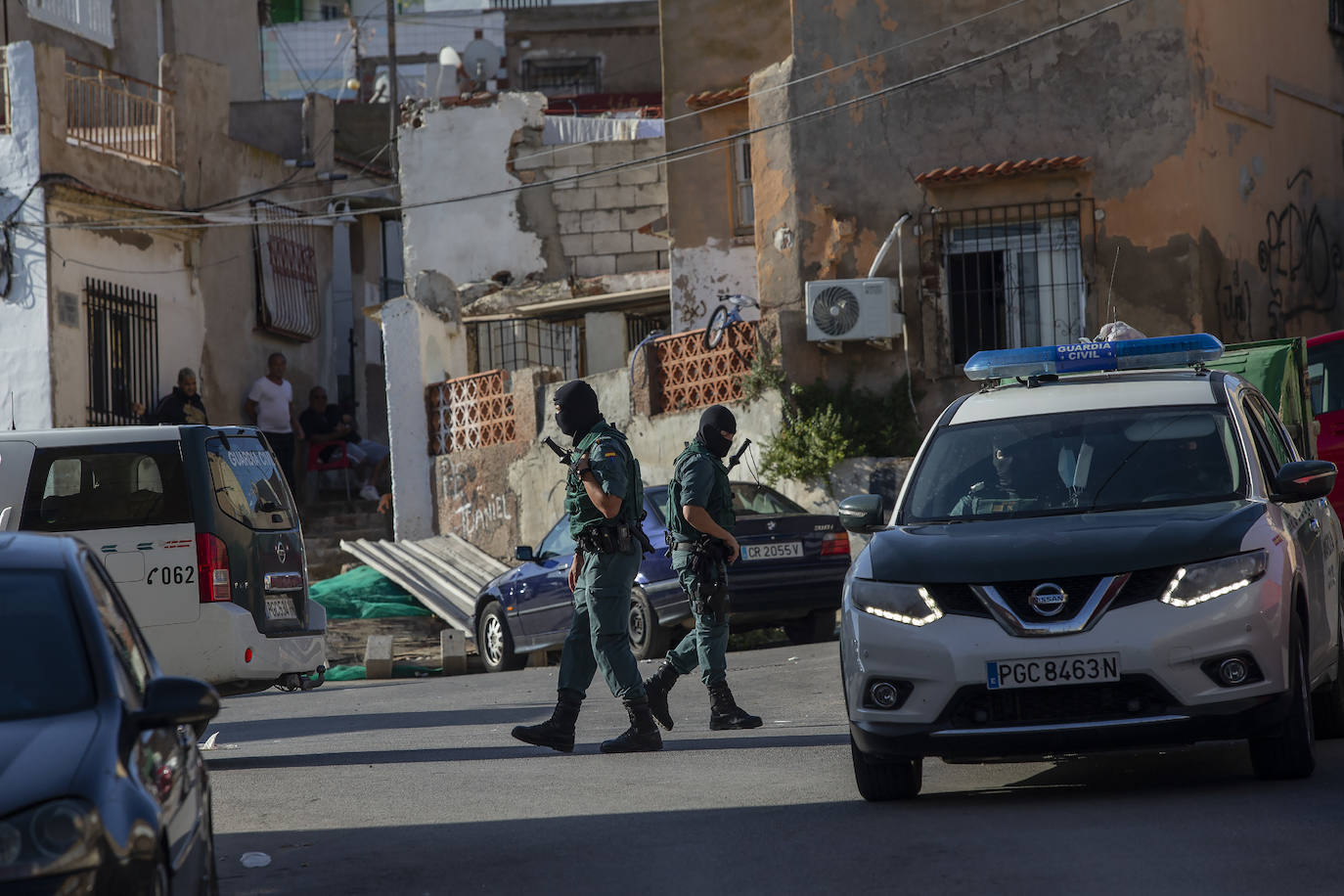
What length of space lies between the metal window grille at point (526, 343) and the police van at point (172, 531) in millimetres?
16560

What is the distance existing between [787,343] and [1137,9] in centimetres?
494

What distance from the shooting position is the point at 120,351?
25.5m

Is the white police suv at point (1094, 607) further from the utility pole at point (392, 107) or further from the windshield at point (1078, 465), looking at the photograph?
the utility pole at point (392, 107)

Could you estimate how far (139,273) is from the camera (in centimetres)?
2606

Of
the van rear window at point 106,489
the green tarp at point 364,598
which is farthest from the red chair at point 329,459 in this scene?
the van rear window at point 106,489

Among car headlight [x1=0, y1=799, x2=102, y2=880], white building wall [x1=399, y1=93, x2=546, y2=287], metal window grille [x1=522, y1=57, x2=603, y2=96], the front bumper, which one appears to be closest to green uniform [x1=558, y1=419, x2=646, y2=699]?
the front bumper

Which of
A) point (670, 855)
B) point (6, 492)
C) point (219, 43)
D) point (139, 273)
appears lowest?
point (670, 855)

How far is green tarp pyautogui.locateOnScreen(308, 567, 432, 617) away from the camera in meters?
21.3

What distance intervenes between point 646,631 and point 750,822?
27.0ft

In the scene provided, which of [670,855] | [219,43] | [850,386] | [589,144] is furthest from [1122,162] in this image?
[219,43]

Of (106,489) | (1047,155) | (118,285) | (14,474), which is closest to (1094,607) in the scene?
(106,489)

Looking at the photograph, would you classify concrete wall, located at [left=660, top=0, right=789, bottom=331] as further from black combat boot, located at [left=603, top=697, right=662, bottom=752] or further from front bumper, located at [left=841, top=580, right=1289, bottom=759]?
front bumper, located at [left=841, top=580, right=1289, bottom=759]

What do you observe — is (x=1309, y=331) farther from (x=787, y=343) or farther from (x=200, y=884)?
(x=200, y=884)

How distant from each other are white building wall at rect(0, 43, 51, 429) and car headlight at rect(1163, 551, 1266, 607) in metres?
19.5
